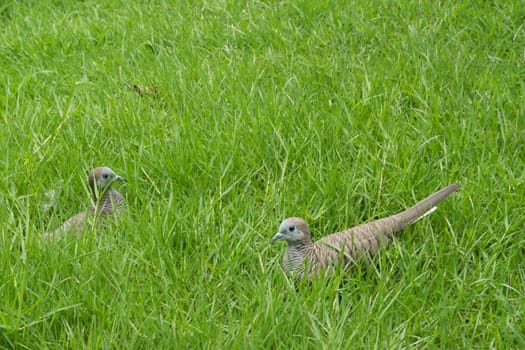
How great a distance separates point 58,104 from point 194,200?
153cm

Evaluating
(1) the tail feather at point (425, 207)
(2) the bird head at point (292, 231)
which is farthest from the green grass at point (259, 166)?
(2) the bird head at point (292, 231)

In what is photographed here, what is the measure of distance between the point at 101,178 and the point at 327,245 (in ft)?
4.11

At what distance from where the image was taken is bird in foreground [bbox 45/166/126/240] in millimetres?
3828

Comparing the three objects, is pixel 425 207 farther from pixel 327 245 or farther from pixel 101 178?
pixel 101 178

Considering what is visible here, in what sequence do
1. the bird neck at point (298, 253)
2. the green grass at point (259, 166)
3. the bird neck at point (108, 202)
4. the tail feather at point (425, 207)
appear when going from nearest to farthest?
the green grass at point (259, 166), the bird neck at point (298, 253), the tail feather at point (425, 207), the bird neck at point (108, 202)

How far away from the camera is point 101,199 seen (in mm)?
4023

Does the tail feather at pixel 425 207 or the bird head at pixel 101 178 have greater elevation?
the bird head at pixel 101 178

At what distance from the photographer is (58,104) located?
503 centimetres

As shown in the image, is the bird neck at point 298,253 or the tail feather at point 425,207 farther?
the tail feather at point 425,207

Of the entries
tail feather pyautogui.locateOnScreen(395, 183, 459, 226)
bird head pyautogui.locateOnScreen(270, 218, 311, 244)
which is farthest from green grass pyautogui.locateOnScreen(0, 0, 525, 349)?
bird head pyautogui.locateOnScreen(270, 218, 311, 244)

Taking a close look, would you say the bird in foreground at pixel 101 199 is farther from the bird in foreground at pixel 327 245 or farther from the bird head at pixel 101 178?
the bird in foreground at pixel 327 245

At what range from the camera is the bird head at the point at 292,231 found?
3598 mm

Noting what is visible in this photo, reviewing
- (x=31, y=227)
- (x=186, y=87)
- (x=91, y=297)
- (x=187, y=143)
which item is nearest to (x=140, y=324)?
(x=91, y=297)

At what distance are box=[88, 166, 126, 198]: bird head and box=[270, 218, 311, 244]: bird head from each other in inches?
39.0
